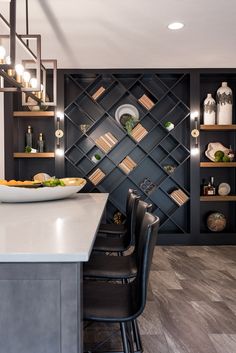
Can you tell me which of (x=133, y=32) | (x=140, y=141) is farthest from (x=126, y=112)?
(x=133, y=32)

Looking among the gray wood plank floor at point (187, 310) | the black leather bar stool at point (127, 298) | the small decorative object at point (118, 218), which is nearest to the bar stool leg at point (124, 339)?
the black leather bar stool at point (127, 298)

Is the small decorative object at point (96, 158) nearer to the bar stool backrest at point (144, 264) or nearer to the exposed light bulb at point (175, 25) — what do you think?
the exposed light bulb at point (175, 25)

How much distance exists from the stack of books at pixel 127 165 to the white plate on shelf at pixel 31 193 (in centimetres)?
231

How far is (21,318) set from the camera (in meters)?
1.14

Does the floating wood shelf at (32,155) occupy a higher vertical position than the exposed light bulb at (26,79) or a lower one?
lower

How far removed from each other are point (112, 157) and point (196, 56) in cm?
184

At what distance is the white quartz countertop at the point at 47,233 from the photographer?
44.5 inches

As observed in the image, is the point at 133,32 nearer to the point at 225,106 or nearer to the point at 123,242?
the point at 225,106

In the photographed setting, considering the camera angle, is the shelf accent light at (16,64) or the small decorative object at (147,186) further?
the small decorative object at (147,186)

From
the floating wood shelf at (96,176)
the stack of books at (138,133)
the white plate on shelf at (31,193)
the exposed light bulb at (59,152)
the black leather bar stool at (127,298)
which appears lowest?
the black leather bar stool at (127,298)

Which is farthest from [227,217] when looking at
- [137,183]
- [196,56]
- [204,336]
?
[204,336]

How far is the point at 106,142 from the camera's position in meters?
5.19

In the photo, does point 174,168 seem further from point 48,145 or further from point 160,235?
point 48,145

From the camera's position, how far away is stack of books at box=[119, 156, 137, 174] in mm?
5188
